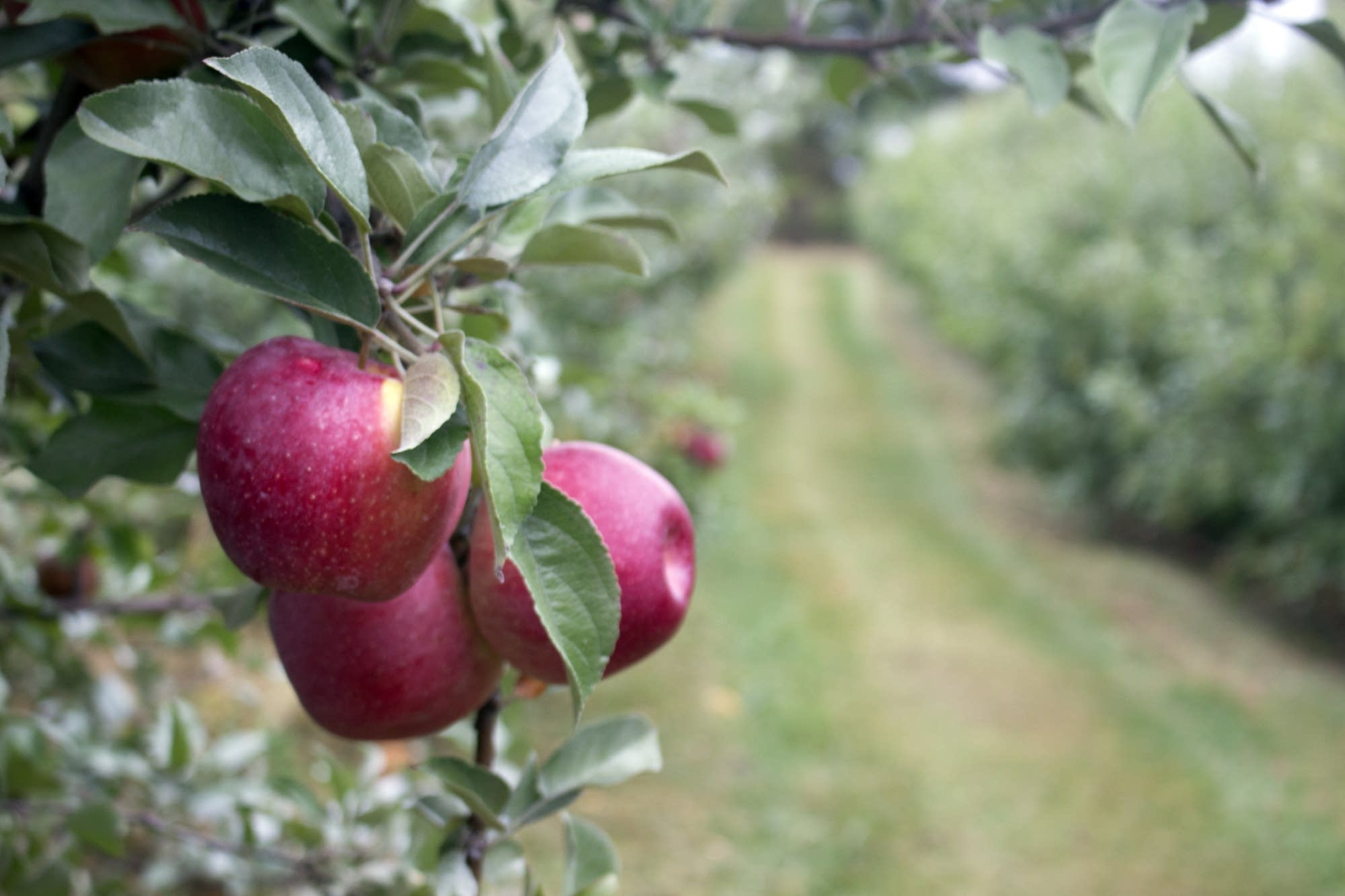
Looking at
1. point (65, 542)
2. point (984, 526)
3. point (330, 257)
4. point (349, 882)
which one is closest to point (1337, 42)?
point (330, 257)

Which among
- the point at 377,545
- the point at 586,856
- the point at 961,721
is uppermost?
the point at 377,545

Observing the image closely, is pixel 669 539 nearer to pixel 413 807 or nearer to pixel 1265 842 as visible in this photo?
pixel 413 807

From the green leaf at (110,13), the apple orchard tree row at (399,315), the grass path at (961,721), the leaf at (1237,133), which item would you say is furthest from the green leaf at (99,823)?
the grass path at (961,721)

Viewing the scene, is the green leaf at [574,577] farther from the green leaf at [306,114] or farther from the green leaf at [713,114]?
the green leaf at [713,114]

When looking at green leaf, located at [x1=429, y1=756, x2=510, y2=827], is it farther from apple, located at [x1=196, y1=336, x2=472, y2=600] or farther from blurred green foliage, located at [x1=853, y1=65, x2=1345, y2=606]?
blurred green foliage, located at [x1=853, y1=65, x2=1345, y2=606]

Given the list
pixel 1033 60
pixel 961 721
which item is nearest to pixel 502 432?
pixel 1033 60

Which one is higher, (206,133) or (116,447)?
(206,133)

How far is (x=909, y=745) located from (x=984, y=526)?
147 inches

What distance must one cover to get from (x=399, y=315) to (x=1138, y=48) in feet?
1.65

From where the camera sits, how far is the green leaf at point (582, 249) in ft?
2.20

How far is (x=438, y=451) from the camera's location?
51 cm

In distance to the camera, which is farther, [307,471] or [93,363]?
[93,363]

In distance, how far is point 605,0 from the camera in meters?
0.98

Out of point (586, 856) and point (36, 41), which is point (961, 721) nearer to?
point (586, 856)
